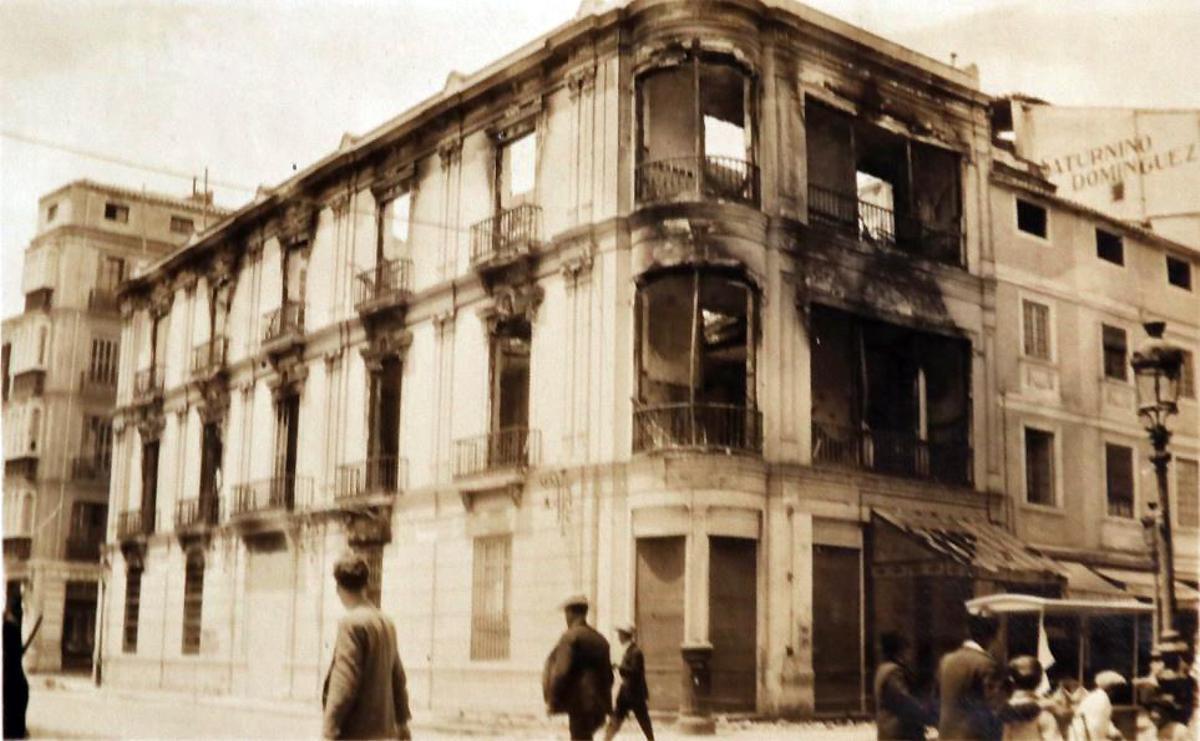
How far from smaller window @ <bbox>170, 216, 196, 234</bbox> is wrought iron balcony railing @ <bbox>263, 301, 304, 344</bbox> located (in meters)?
1.00

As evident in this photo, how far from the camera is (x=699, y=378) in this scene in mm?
10617

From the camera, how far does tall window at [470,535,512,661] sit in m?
10.4

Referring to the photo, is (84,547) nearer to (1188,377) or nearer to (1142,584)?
(1142,584)

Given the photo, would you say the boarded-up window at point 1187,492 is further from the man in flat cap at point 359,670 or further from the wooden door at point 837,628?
the man in flat cap at point 359,670

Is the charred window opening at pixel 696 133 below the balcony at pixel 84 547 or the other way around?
the other way around

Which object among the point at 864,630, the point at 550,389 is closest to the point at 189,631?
the point at 550,389

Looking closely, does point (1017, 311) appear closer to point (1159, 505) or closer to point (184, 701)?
point (1159, 505)

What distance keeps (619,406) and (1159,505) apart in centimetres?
401

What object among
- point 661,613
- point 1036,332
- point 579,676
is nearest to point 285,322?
point 661,613

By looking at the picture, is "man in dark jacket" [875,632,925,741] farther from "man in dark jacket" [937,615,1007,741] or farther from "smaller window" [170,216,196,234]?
"smaller window" [170,216,196,234]

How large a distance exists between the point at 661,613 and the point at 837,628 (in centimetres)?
138

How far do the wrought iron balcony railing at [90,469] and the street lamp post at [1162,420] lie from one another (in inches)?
331

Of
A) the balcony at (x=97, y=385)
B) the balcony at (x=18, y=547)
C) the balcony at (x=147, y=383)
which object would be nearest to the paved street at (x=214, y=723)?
the balcony at (x=18, y=547)

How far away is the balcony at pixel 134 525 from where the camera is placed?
12.4 m
